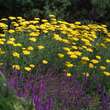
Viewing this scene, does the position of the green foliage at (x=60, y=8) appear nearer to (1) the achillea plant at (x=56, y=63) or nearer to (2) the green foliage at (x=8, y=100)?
(1) the achillea plant at (x=56, y=63)

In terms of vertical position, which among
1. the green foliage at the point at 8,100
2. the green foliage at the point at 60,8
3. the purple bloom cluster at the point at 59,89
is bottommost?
the green foliage at the point at 60,8

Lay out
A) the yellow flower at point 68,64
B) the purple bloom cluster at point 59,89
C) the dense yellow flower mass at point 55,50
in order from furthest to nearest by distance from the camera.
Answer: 1. the dense yellow flower mass at point 55,50
2. the yellow flower at point 68,64
3. the purple bloom cluster at point 59,89

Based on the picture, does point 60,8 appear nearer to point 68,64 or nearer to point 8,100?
point 68,64

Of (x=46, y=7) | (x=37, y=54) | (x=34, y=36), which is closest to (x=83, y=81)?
(x=37, y=54)

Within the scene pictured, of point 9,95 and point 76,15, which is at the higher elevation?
point 9,95

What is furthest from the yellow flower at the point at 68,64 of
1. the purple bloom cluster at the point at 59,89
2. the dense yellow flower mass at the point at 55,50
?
the purple bloom cluster at the point at 59,89

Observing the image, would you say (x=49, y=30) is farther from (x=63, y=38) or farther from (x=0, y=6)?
(x=0, y=6)

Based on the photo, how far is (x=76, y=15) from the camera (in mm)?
9039

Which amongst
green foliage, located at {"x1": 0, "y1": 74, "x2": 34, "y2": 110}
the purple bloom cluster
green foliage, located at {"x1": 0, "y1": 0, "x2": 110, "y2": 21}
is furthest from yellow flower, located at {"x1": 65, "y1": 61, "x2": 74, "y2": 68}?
green foliage, located at {"x1": 0, "y1": 74, "x2": 34, "y2": 110}

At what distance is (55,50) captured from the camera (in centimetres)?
627

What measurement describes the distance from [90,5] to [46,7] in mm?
1016

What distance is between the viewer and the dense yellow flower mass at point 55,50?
231 inches

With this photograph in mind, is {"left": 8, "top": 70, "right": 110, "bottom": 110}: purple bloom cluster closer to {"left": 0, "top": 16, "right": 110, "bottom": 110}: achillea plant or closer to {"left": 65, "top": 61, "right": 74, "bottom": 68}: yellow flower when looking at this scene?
{"left": 0, "top": 16, "right": 110, "bottom": 110}: achillea plant

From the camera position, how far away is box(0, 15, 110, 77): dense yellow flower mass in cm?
586
